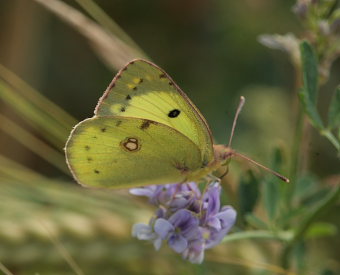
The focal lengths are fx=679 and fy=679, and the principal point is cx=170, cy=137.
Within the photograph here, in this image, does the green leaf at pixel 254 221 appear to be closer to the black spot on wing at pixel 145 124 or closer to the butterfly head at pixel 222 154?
the butterfly head at pixel 222 154

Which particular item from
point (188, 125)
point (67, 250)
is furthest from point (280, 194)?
point (67, 250)

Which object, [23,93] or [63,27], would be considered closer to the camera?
[23,93]

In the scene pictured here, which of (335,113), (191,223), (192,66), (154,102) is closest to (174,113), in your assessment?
(154,102)

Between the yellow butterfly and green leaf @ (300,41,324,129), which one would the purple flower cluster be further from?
green leaf @ (300,41,324,129)

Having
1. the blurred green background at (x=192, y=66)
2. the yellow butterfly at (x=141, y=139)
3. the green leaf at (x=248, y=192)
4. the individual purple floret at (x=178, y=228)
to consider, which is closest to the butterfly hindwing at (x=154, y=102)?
the yellow butterfly at (x=141, y=139)

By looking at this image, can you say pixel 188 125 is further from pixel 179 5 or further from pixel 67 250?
pixel 179 5

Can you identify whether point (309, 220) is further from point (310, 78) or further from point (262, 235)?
point (310, 78)

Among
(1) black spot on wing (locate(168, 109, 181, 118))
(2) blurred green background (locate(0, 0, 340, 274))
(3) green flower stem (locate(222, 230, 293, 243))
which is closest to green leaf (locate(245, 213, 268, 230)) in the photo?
(3) green flower stem (locate(222, 230, 293, 243))
